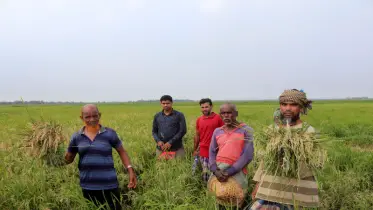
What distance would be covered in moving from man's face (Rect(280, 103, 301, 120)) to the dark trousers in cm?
195

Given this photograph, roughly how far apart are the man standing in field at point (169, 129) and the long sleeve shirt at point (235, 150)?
1.70 meters

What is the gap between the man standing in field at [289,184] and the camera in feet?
7.97

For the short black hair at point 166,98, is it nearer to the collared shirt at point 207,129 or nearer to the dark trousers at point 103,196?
the collared shirt at point 207,129

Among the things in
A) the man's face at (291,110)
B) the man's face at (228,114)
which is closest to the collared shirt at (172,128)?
the man's face at (228,114)

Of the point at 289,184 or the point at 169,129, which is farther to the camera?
the point at 169,129

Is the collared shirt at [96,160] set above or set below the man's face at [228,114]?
below

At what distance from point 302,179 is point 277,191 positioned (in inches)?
9.3

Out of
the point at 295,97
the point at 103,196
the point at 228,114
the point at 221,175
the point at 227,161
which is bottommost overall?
the point at 103,196

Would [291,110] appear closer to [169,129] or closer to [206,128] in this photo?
[206,128]

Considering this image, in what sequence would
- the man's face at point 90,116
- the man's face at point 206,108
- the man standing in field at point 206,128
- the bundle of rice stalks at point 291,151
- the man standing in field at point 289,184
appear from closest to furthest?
the bundle of rice stalks at point 291,151, the man standing in field at point 289,184, the man's face at point 90,116, the man standing in field at point 206,128, the man's face at point 206,108

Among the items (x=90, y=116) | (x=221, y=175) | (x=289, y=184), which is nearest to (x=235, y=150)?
(x=221, y=175)

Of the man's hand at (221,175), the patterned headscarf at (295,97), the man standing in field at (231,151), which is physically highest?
the patterned headscarf at (295,97)

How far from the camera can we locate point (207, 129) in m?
4.49

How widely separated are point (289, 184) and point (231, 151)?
793mm
